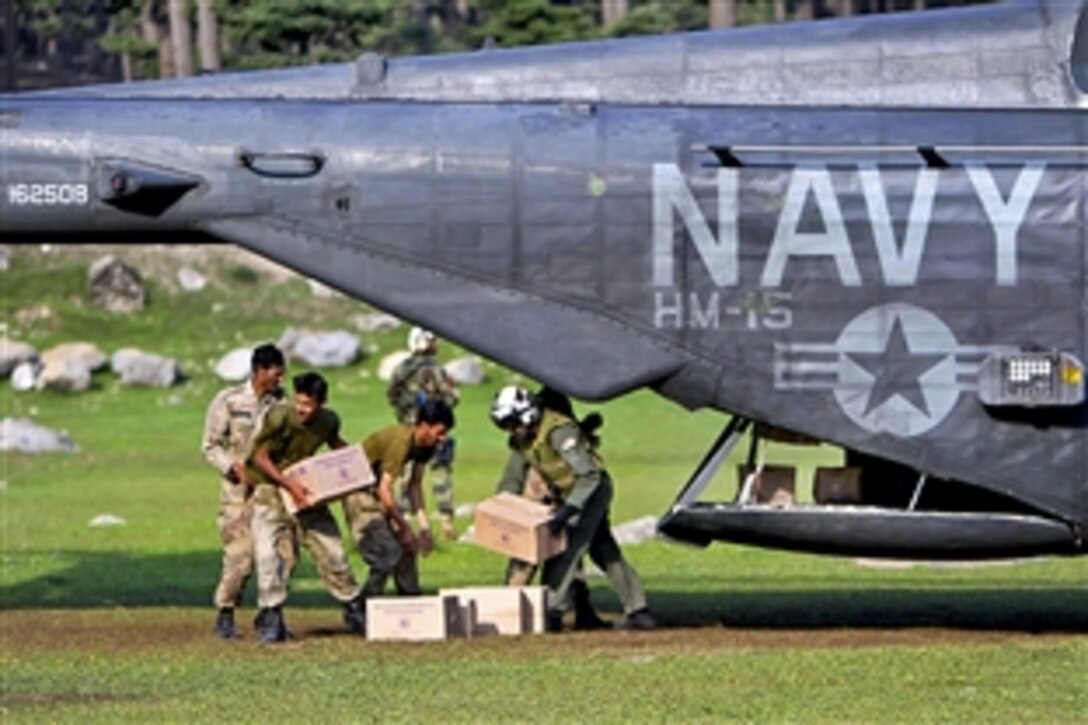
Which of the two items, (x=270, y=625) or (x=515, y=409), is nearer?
(x=270, y=625)

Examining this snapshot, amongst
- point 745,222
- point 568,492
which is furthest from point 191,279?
point 745,222

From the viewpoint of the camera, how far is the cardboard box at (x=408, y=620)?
18172 millimetres

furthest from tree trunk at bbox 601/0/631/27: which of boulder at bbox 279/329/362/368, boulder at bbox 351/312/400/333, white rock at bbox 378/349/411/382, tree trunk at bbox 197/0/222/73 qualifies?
boulder at bbox 279/329/362/368

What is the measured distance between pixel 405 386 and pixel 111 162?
8248 mm

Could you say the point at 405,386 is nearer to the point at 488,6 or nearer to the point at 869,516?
the point at 869,516

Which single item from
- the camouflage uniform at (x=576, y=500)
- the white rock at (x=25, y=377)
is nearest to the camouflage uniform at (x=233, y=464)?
the camouflage uniform at (x=576, y=500)

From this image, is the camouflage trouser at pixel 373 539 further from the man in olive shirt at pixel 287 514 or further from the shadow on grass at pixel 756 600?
the shadow on grass at pixel 756 600

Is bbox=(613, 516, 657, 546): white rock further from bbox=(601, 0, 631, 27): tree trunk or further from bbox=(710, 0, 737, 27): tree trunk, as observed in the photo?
bbox=(601, 0, 631, 27): tree trunk

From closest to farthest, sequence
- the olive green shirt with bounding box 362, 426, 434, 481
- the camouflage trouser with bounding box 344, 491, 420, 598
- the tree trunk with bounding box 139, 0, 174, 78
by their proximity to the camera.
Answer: the camouflage trouser with bounding box 344, 491, 420, 598, the olive green shirt with bounding box 362, 426, 434, 481, the tree trunk with bounding box 139, 0, 174, 78

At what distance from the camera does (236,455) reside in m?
18.9

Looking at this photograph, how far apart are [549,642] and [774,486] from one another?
178 centimetres

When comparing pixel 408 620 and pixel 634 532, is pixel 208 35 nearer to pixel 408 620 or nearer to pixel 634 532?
pixel 634 532

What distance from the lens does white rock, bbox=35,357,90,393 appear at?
42.2 metres

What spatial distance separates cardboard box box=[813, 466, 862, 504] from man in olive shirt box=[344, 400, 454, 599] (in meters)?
2.48
